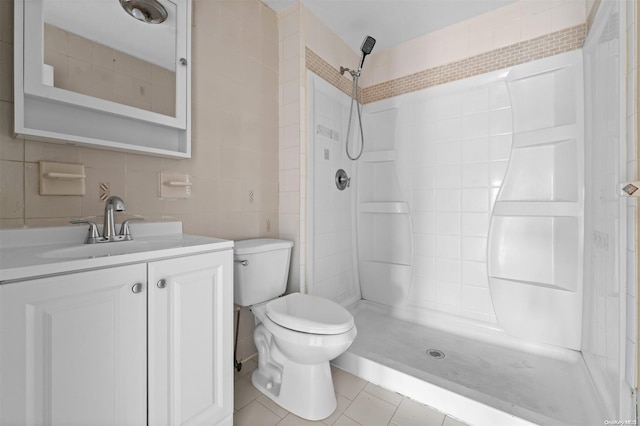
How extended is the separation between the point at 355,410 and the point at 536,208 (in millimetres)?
1558

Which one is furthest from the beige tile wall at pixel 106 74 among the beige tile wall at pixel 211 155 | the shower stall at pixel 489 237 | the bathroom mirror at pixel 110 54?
the shower stall at pixel 489 237

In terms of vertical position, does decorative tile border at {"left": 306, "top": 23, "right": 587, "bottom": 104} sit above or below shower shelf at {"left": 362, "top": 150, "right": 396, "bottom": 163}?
above

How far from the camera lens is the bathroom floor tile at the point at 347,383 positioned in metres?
1.44

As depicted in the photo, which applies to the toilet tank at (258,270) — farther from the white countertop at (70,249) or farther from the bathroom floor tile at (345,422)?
the bathroom floor tile at (345,422)

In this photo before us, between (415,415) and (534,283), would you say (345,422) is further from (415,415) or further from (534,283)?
(534,283)

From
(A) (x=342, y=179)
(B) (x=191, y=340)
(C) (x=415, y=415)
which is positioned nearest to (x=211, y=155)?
(B) (x=191, y=340)

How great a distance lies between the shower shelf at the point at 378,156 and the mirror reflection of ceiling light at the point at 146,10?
1.63 m

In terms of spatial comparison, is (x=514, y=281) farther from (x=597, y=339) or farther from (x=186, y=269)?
(x=186, y=269)

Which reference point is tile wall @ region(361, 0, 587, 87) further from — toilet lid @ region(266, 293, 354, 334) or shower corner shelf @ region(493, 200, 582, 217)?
toilet lid @ region(266, 293, 354, 334)

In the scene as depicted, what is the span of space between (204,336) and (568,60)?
237 cm

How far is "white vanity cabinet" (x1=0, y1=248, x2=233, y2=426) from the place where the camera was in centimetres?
65

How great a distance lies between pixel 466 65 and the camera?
1.94m

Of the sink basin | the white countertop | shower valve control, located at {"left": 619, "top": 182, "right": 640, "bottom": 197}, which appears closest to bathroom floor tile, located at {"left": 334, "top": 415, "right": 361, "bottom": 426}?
the white countertop

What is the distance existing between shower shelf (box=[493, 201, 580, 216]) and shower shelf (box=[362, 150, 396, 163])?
830 millimetres
